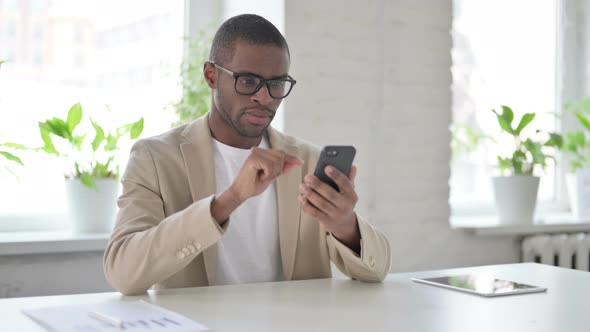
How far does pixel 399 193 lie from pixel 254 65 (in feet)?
4.65

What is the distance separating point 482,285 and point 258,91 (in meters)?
0.74

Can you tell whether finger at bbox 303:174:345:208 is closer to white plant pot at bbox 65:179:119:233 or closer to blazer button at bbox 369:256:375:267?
blazer button at bbox 369:256:375:267

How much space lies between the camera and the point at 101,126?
2885 mm

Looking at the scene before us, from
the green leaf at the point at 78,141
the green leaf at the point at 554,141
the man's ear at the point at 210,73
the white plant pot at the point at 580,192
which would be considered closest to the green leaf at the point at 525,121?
the green leaf at the point at 554,141

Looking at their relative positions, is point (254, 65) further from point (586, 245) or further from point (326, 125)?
point (586, 245)

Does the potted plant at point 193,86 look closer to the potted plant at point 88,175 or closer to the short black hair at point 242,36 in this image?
the potted plant at point 88,175

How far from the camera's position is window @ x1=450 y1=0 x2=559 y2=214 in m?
3.81

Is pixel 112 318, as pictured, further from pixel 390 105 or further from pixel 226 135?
pixel 390 105

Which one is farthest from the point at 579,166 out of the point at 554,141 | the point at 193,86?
the point at 193,86

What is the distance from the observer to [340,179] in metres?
1.62

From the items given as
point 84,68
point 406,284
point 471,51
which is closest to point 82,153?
point 84,68

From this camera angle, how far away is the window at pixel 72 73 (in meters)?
2.78

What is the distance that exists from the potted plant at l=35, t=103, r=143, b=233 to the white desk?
1113 mm

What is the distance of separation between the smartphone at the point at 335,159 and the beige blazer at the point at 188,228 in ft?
0.77
